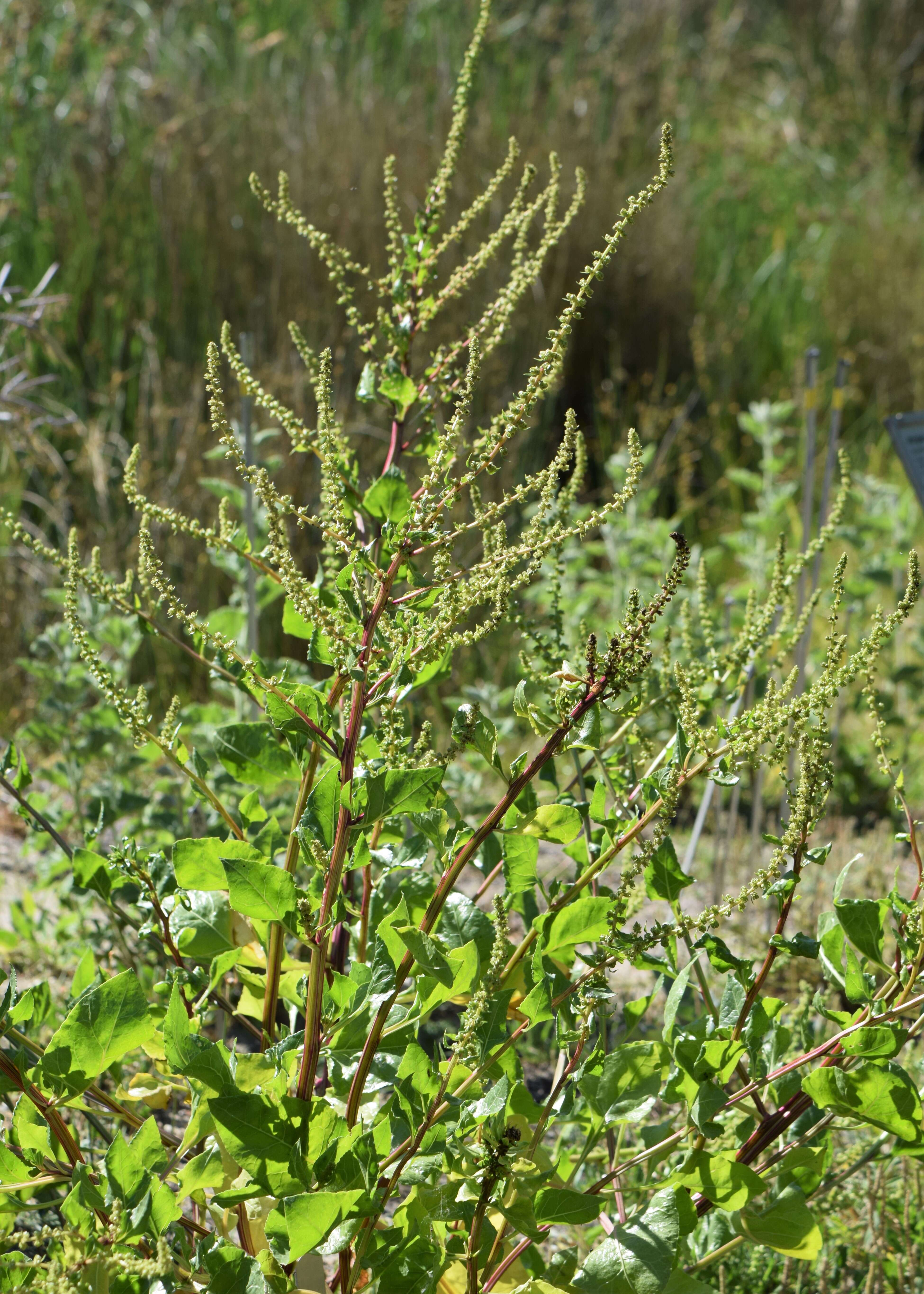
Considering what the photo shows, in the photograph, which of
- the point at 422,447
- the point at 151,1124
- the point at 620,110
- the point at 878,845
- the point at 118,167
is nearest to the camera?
Result: the point at 151,1124

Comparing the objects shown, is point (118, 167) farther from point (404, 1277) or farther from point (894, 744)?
point (404, 1277)

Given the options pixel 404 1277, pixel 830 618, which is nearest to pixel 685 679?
pixel 830 618

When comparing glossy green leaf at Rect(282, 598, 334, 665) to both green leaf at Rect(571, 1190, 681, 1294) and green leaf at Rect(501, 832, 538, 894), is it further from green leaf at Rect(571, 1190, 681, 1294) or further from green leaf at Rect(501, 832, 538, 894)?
green leaf at Rect(571, 1190, 681, 1294)

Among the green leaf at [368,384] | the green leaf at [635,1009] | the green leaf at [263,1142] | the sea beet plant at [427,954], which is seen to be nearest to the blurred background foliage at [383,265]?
the green leaf at [368,384]

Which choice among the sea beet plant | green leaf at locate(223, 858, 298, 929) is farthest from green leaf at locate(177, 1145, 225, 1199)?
green leaf at locate(223, 858, 298, 929)

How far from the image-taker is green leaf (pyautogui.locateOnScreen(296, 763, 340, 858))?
2.91ft

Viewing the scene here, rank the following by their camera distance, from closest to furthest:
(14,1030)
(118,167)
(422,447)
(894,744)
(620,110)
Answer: (14,1030) < (422,447) < (894,744) < (118,167) < (620,110)

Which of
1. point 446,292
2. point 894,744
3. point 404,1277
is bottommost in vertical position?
point 894,744

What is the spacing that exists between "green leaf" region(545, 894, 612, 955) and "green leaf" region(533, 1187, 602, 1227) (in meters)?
0.17

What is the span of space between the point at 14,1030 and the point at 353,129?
458 centimetres

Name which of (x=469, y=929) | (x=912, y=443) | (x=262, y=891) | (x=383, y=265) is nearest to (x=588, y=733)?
(x=469, y=929)

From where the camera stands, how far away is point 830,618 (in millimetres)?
964

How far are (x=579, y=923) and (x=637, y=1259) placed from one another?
9.2 inches

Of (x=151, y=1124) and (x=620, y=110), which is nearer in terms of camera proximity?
(x=151, y=1124)
